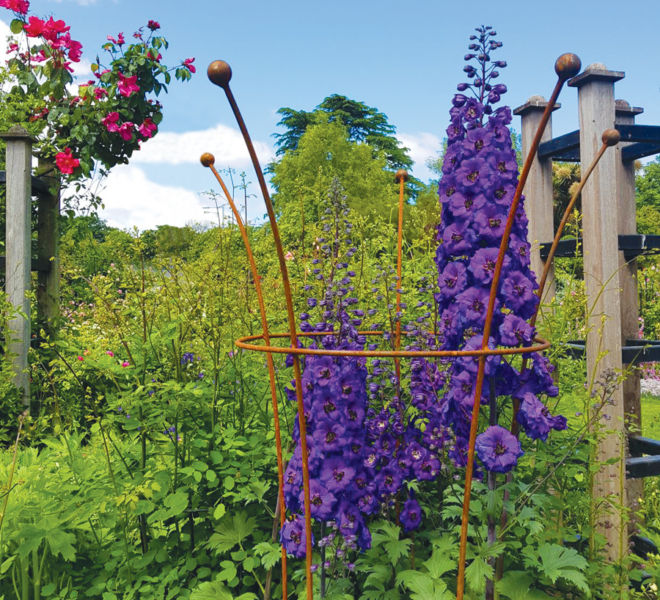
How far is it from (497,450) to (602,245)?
6.60 feet

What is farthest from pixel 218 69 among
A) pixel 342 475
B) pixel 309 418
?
pixel 342 475

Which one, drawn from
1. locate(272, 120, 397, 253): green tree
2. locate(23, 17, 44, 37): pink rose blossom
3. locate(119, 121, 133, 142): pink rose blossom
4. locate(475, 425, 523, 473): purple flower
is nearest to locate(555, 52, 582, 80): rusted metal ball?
locate(475, 425, 523, 473): purple flower

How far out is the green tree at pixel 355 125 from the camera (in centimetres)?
2758

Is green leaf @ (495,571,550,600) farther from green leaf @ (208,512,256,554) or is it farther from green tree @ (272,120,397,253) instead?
green tree @ (272,120,397,253)

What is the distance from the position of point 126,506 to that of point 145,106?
14.9 feet

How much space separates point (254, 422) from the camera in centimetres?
264

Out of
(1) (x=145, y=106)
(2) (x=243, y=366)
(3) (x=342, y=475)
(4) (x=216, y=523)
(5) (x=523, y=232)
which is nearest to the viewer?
(3) (x=342, y=475)

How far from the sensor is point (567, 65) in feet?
4.52

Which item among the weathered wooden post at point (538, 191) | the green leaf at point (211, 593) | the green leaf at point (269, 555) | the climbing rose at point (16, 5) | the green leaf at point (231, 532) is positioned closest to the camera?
the green leaf at point (269, 555)

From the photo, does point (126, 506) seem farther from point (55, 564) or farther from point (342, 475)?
point (342, 475)

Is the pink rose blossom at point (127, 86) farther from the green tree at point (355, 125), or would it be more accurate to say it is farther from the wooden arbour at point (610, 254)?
the green tree at point (355, 125)

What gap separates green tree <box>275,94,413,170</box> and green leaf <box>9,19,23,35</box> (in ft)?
72.9

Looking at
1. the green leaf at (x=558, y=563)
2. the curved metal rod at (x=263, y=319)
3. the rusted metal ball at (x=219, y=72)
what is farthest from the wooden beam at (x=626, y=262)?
the rusted metal ball at (x=219, y=72)

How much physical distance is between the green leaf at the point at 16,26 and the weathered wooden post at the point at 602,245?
5194mm
